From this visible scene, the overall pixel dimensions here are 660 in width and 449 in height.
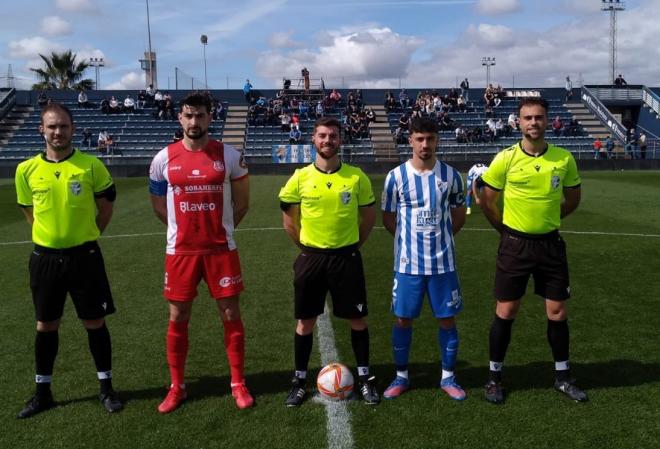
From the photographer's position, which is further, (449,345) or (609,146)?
(609,146)

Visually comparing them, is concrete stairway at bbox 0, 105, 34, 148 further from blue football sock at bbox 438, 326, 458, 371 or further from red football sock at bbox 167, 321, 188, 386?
blue football sock at bbox 438, 326, 458, 371

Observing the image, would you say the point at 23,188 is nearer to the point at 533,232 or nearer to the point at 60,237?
the point at 60,237

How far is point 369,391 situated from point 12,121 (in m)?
40.2

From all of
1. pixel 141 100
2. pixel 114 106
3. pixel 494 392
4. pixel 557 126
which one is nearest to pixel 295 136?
pixel 141 100

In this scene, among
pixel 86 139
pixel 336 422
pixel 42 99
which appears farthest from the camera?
pixel 42 99

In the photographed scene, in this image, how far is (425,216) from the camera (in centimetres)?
415

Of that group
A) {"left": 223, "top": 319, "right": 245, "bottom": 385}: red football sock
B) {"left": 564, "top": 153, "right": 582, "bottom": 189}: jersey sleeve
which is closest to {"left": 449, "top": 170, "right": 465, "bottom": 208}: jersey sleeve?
{"left": 564, "top": 153, "right": 582, "bottom": 189}: jersey sleeve

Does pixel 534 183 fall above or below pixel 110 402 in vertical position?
above

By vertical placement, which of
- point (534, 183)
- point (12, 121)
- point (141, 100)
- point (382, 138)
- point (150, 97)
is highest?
point (150, 97)

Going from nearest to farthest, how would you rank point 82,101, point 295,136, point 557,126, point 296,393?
1. point 296,393
2. point 295,136
3. point 557,126
4. point 82,101

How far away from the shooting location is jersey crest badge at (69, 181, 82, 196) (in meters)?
4.02

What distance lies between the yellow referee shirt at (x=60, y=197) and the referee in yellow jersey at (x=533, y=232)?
2.88 meters

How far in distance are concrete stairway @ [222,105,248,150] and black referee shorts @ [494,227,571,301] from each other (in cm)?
3237

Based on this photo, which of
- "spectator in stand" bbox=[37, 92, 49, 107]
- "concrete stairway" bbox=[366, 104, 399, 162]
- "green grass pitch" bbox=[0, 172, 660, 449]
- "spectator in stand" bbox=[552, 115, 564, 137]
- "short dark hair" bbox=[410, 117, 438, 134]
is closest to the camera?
"green grass pitch" bbox=[0, 172, 660, 449]
